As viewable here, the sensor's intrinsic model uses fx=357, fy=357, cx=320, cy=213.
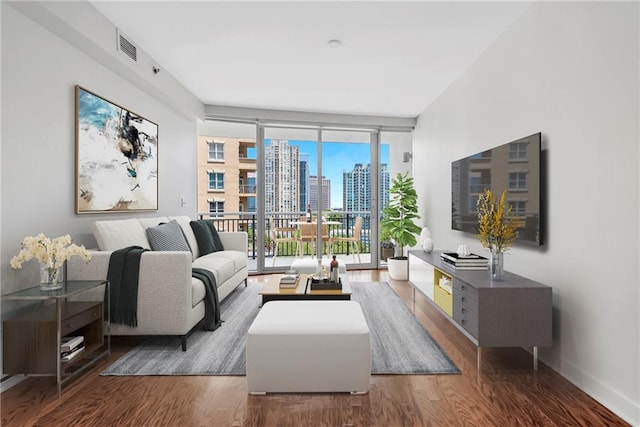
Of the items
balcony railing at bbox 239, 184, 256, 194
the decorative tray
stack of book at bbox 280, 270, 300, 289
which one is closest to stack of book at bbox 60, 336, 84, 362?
stack of book at bbox 280, 270, 300, 289

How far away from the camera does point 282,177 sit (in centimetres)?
593

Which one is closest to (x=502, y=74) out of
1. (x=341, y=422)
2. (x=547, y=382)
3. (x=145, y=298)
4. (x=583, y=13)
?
(x=583, y=13)

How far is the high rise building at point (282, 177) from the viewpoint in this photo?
19.2 feet

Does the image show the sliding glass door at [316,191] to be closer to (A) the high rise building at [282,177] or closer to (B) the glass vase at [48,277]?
(A) the high rise building at [282,177]

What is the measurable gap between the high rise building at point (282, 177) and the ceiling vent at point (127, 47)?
2681mm

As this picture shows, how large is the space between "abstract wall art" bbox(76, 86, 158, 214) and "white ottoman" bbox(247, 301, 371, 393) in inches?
79.7

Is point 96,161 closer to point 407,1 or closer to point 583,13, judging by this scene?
point 407,1

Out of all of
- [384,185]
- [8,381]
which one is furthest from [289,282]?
[384,185]

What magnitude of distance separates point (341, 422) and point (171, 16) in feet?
10.2

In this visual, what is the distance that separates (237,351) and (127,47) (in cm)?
280

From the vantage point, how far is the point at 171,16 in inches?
112

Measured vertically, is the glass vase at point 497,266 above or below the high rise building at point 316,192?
below

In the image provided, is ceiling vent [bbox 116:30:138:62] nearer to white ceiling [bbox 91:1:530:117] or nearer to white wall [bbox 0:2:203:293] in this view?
white ceiling [bbox 91:1:530:117]

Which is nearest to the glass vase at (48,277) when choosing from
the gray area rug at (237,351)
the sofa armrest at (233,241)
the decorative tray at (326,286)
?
the gray area rug at (237,351)
